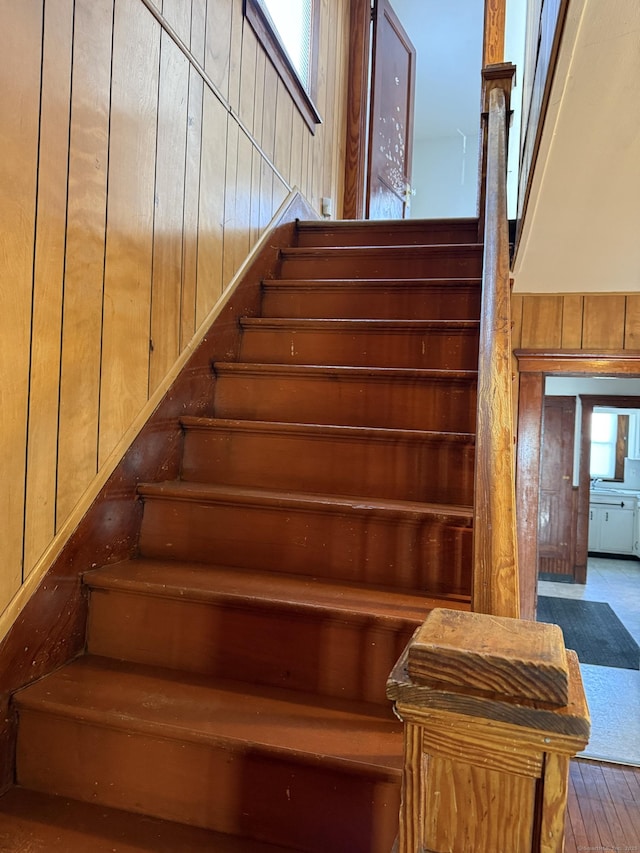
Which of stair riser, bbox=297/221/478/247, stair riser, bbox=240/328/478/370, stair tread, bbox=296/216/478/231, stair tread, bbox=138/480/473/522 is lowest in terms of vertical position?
stair tread, bbox=138/480/473/522

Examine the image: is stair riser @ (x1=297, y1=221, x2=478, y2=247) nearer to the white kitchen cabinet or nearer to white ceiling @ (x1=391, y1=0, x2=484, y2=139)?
white ceiling @ (x1=391, y1=0, x2=484, y2=139)

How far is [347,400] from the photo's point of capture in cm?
183

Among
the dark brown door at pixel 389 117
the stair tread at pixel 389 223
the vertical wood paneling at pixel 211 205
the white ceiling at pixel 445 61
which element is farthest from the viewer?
the white ceiling at pixel 445 61

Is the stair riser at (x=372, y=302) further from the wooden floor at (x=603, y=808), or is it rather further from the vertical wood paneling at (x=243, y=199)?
the wooden floor at (x=603, y=808)

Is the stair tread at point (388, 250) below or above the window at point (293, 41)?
below

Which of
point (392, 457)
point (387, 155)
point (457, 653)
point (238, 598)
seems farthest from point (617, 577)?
point (457, 653)

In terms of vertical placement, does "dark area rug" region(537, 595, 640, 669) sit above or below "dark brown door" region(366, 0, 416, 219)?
below

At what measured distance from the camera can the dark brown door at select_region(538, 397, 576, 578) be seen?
239 inches

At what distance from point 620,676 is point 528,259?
118 inches

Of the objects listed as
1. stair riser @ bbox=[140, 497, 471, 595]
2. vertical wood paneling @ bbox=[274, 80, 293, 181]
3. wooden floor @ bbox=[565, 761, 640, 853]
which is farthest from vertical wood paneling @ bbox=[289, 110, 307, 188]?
wooden floor @ bbox=[565, 761, 640, 853]

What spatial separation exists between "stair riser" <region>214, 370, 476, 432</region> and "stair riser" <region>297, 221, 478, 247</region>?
1051 millimetres

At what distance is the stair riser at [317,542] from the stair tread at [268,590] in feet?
0.13

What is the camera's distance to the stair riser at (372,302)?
2.13 m

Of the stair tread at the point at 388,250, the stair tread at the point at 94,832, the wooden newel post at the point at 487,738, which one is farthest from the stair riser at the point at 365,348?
the wooden newel post at the point at 487,738
